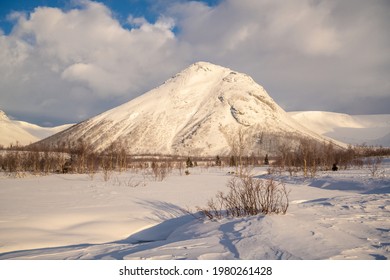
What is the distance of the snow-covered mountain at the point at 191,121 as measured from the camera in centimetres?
11025

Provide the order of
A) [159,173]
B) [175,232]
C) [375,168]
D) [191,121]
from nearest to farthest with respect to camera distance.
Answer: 1. [175,232]
2. [375,168]
3. [159,173]
4. [191,121]

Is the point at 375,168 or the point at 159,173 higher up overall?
the point at 375,168

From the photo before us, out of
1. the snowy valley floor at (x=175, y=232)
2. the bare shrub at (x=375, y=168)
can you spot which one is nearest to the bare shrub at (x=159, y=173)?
the snowy valley floor at (x=175, y=232)

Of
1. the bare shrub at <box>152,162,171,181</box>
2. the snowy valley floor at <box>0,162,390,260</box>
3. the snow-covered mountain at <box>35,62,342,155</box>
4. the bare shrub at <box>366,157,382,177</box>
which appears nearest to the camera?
the snowy valley floor at <box>0,162,390,260</box>

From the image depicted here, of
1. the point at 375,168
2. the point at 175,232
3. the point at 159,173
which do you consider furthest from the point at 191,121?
the point at 175,232

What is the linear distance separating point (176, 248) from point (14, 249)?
13.1 ft

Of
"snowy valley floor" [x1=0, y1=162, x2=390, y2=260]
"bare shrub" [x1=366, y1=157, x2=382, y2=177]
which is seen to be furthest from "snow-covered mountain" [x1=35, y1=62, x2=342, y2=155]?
"snowy valley floor" [x1=0, y1=162, x2=390, y2=260]

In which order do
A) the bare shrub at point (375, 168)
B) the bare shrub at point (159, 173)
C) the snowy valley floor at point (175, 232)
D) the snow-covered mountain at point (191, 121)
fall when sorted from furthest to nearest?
the snow-covered mountain at point (191, 121) < the bare shrub at point (159, 173) < the bare shrub at point (375, 168) < the snowy valley floor at point (175, 232)

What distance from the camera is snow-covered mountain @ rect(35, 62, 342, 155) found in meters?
110

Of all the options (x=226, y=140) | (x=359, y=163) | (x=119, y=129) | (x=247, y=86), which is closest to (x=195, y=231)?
(x=359, y=163)

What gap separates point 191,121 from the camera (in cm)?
12569

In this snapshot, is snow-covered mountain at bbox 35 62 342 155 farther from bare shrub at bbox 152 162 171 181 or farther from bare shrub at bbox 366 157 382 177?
bare shrub at bbox 152 162 171 181

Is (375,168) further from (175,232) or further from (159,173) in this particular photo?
(175,232)

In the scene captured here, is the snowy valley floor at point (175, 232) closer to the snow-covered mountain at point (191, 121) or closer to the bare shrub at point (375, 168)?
the bare shrub at point (375, 168)
